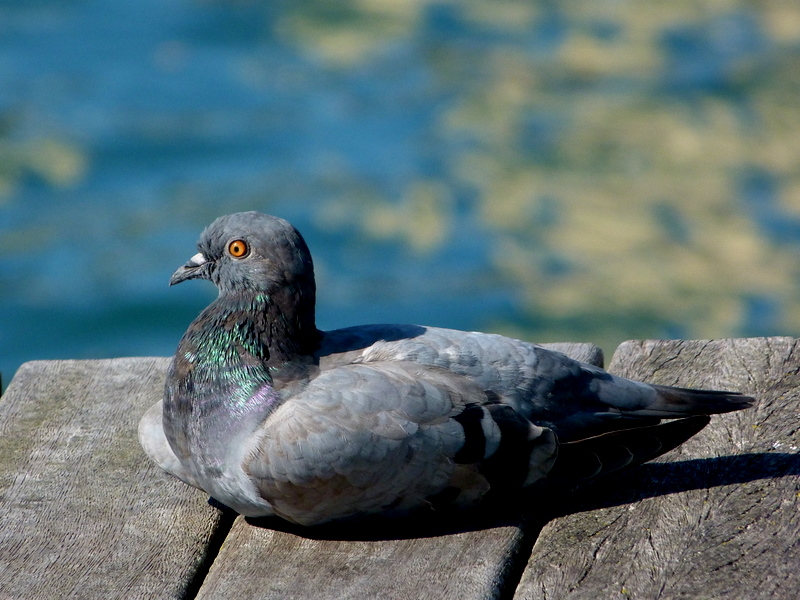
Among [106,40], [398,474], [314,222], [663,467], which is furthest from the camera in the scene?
[106,40]

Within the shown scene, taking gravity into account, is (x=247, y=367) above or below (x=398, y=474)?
above

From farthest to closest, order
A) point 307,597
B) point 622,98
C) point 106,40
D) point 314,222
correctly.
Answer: point 106,40, point 622,98, point 314,222, point 307,597

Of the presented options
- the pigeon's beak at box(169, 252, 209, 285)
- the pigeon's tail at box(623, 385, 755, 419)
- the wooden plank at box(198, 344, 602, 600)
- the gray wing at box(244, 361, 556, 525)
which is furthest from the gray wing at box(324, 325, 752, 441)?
the pigeon's beak at box(169, 252, 209, 285)

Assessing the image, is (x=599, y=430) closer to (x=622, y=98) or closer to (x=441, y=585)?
(x=441, y=585)

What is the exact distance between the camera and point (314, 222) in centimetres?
1031

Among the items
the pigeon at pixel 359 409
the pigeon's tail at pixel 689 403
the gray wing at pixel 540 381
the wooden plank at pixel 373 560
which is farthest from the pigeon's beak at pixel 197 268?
the pigeon's tail at pixel 689 403

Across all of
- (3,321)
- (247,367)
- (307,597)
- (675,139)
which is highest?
(247,367)

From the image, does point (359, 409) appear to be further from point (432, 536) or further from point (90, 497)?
point (90, 497)

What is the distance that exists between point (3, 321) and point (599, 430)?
777 cm

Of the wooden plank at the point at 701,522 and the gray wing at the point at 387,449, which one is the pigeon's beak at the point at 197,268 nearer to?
the gray wing at the point at 387,449

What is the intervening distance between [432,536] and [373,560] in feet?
0.65

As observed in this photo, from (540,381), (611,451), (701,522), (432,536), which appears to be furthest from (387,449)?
(701,522)

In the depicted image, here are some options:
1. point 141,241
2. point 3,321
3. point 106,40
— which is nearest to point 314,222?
point 141,241

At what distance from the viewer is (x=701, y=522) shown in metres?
3.09
